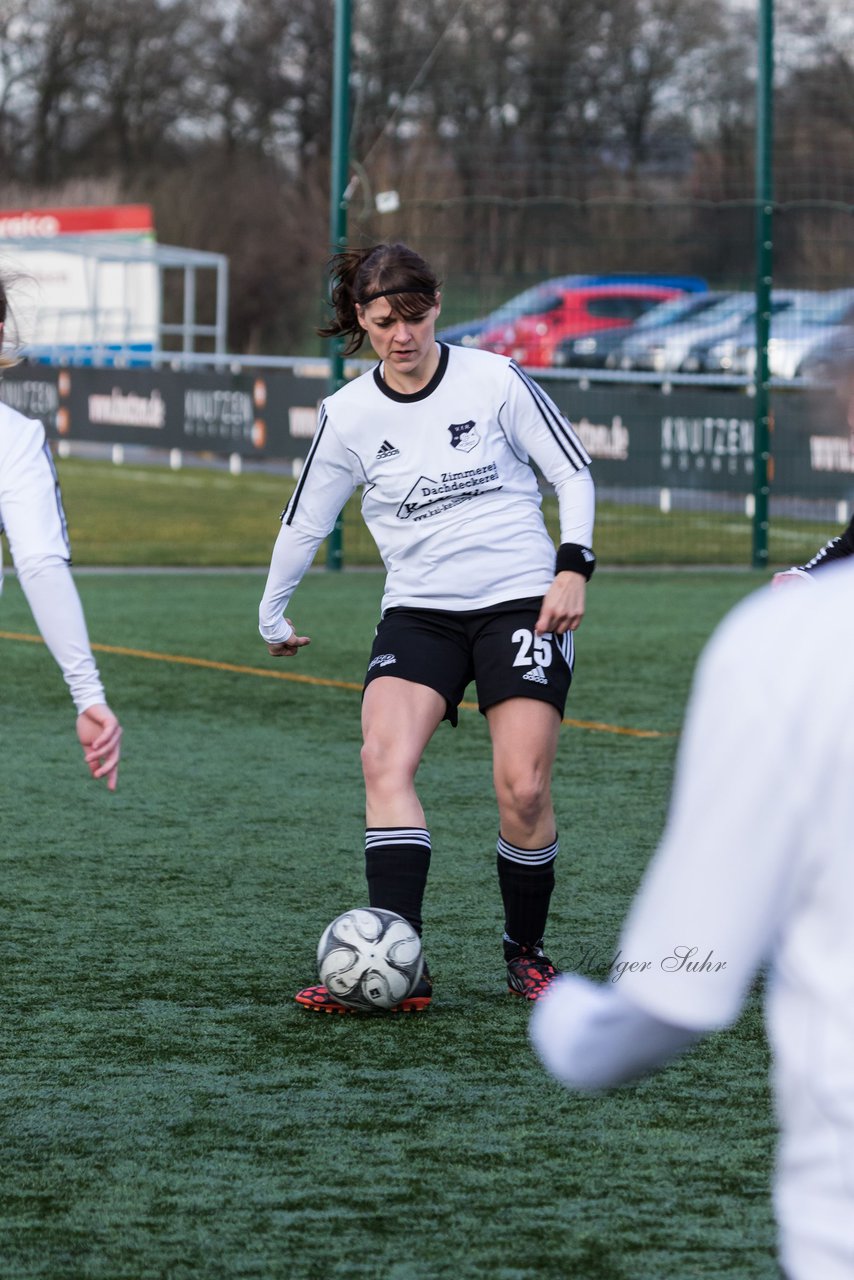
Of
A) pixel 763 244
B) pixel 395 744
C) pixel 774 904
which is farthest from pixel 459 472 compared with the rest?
pixel 763 244

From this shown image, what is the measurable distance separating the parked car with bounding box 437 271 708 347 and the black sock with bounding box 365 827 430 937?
432 inches

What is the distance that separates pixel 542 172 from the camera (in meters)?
20.4

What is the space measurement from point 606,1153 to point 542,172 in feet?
57.4

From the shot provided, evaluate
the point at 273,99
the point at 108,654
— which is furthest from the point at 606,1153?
the point at 273,99

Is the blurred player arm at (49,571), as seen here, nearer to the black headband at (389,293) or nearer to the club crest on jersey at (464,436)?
the black headband at (389,293)

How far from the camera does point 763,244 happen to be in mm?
15570

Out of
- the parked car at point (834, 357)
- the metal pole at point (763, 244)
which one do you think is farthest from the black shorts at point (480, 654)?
the metal pole at point (763, 244)

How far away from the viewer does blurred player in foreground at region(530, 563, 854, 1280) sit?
1.60m

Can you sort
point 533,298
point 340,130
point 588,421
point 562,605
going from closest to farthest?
point 562,605 < point 340,130 < point 533,298 < point 588,421

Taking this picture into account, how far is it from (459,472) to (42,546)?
139 centimetres

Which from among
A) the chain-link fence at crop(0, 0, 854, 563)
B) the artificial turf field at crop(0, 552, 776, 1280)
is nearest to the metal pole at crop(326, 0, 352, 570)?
the chain-link fence at crop(0, 0, 854, 563)

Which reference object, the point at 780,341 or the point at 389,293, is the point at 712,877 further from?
the point at 780,341

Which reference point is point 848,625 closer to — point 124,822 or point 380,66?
point 124,822

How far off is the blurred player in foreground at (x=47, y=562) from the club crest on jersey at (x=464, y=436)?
4.22 ft
